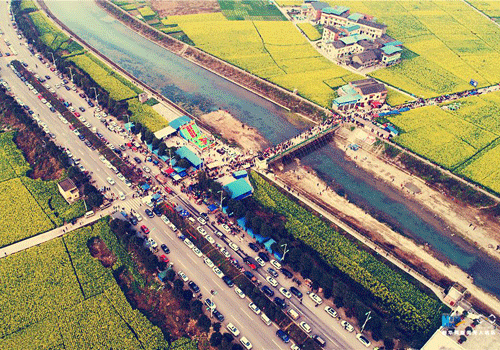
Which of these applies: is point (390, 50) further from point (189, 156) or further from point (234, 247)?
point (234, 247)

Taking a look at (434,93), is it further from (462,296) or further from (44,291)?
(44,291)

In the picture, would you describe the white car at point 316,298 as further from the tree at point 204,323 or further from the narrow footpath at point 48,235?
the narrow footpath at point 48,235

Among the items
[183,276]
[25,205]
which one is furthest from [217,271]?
[25,205]

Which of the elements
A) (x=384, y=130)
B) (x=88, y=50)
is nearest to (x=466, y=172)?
(x=384, y=130)

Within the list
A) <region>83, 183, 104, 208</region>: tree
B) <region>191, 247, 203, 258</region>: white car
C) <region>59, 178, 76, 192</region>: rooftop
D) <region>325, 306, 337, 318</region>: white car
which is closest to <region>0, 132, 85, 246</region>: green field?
<region>83, 183, 104, 208</region>: tree

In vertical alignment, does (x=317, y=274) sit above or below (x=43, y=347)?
above
